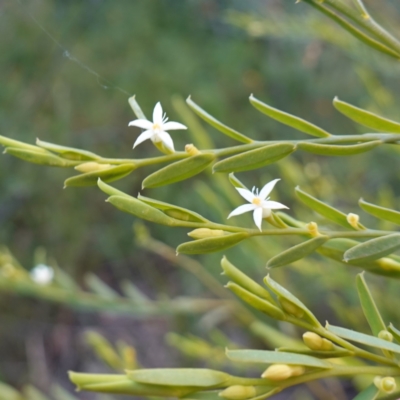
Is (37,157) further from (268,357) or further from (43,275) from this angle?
(43,275)

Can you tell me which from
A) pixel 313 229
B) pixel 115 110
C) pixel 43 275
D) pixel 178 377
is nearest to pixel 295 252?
pixel 313 229

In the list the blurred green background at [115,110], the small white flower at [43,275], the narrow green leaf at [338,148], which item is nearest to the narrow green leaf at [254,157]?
the narrow green leaf at [338,148]

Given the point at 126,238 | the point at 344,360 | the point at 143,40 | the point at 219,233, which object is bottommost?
the point at 344,360

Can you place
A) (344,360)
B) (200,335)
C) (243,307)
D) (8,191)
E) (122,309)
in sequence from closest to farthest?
(344,360), (122,309), (243,307), (200,335), (8,191)

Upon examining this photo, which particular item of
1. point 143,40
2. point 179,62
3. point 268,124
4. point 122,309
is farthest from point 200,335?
point 143,40

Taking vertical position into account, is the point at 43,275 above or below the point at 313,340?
above

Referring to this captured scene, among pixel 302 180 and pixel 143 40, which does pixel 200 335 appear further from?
pixel 143 40

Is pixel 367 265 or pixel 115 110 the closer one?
pixel 367 265

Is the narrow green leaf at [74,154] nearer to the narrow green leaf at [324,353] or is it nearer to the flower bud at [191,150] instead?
the flower bud at [191,150]
